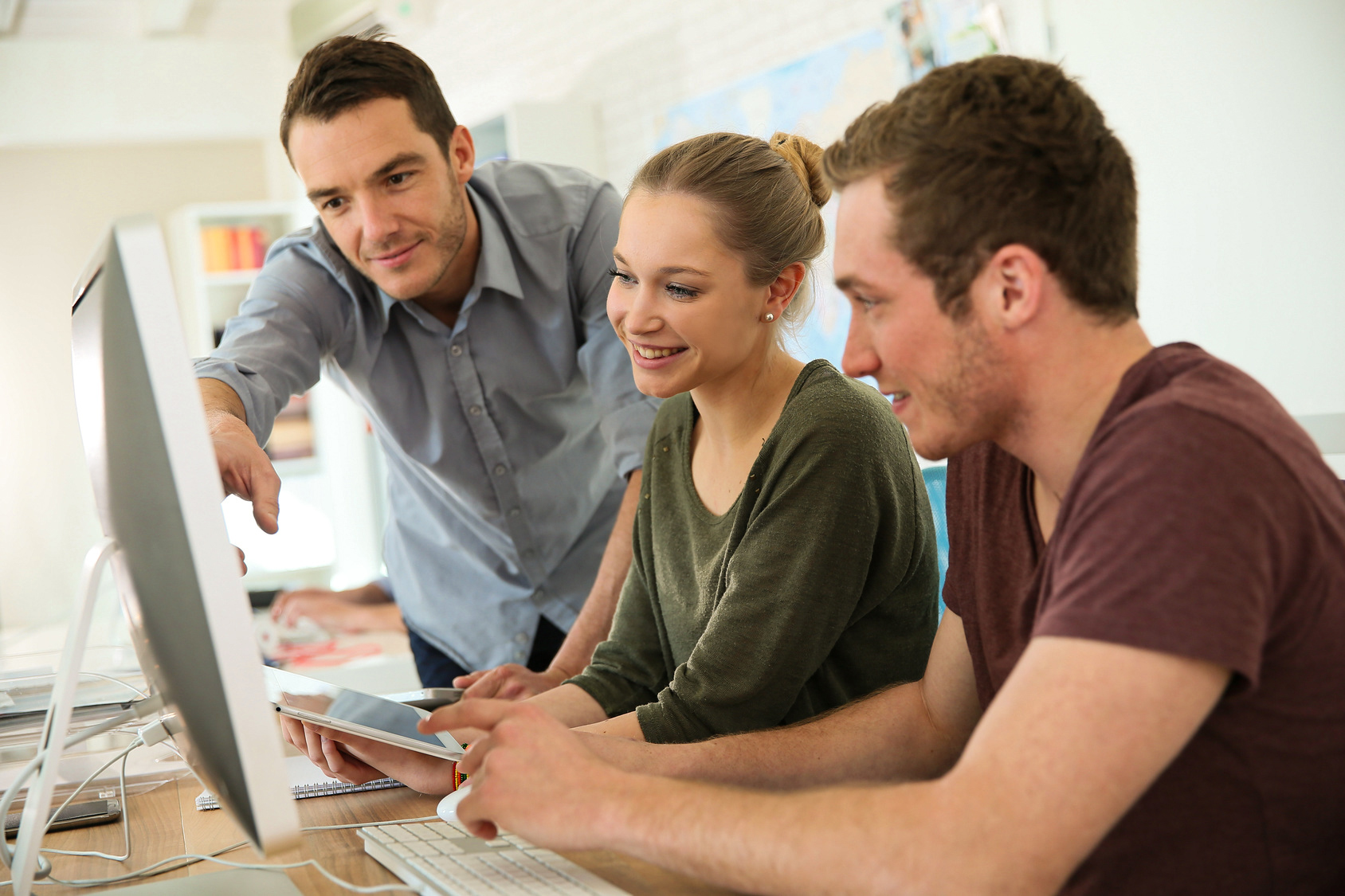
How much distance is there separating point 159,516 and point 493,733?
0.33 metres

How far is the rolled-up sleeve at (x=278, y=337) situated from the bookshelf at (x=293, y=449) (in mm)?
4362

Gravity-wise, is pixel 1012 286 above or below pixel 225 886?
above

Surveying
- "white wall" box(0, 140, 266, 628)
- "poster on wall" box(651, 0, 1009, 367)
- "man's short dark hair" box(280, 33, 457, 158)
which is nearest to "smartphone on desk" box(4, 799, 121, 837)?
"man's short dark hair" box(280, 33, 457, 158)

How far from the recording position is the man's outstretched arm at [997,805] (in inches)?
26.0

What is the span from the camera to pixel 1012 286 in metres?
0.84

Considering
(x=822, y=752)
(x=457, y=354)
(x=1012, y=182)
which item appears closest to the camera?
(x=1012, y=182)

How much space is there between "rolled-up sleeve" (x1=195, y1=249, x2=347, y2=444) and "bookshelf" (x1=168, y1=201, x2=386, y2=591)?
4.36 m

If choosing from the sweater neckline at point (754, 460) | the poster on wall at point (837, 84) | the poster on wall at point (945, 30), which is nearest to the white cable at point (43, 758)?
the sweater neckline at point (754, 460)

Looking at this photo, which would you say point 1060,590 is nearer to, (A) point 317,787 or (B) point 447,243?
Answer: (A) point 317,787

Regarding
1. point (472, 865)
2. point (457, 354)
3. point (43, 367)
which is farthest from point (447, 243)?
point (43, 367)

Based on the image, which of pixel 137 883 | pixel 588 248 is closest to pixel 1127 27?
pixel 588 248

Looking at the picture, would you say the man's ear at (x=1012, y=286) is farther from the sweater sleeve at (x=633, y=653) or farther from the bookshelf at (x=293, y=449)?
the bookshelf at (x=293, y=449)

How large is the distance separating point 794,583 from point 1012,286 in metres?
0.46

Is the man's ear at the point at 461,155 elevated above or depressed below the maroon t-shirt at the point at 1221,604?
above
